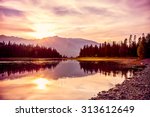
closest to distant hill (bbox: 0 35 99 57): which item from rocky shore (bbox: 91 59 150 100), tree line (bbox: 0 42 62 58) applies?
tree line (bbox: 0 42 62 58)

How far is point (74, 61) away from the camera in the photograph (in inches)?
160

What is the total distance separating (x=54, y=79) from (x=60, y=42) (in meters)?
0.41

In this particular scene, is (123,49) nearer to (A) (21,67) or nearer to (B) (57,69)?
(B) (57,69)

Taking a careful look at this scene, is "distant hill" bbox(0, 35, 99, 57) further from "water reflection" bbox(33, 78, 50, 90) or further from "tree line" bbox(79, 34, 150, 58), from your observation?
"water reflection" bbox(33, 78, 50, 90)

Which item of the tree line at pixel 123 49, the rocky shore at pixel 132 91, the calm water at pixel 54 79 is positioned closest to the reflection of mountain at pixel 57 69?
the calm water at pixel 54 79

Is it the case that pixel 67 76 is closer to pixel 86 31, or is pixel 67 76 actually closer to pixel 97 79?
pixel 97 79

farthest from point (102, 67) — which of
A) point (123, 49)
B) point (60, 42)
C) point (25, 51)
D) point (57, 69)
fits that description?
point (25, 51)

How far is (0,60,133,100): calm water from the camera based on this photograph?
363 centimetres

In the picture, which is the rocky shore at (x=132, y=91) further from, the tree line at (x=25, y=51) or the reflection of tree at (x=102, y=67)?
the tree line at (x=25, y=51)

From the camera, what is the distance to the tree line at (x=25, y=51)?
12.2 feet

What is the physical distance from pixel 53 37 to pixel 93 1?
1.49 ft

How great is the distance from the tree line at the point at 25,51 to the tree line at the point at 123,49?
28cm

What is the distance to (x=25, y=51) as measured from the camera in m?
3.93

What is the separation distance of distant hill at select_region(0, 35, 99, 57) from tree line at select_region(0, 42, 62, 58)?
0.14ft
